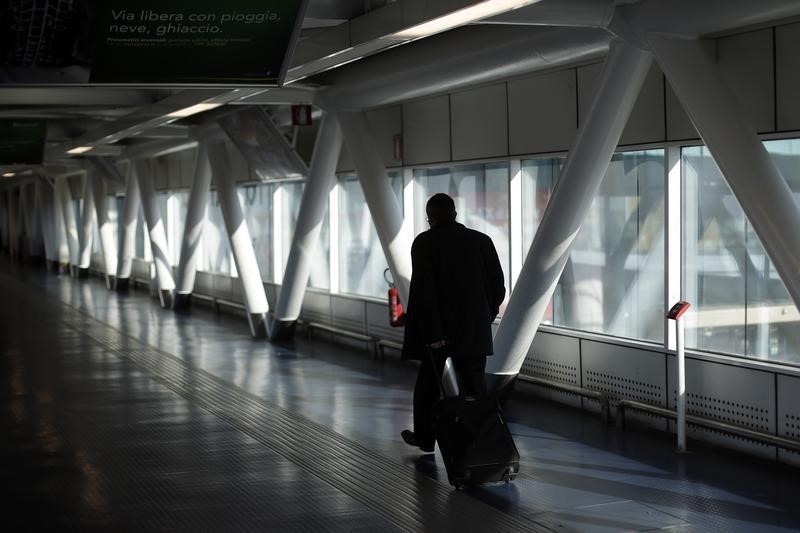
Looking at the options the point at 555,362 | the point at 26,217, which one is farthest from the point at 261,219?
the point at 26,217

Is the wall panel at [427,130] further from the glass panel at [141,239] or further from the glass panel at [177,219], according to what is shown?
the glass panel at [141,239]

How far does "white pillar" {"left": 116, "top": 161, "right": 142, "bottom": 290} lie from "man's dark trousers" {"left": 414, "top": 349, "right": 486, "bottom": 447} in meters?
18.5

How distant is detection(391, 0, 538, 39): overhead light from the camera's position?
6.10 metres

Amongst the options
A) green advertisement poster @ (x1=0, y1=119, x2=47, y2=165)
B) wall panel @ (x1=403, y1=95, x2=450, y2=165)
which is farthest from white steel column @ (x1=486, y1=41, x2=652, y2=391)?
green advertisement poster @ (x1=0, y1=119, x2=47, y2=165)

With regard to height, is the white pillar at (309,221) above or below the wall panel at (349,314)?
above

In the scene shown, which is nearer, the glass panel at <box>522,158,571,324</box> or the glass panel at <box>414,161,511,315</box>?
the glass panel at <box>522,158,571,324</box>

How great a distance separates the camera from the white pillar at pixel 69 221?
3309 cm

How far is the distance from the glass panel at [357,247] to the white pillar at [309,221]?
3.40 ft

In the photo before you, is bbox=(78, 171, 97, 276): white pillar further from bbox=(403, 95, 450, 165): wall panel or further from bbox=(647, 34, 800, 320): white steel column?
bbox=(647, 34, 800, 320): white steel column

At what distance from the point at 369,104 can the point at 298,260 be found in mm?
2740

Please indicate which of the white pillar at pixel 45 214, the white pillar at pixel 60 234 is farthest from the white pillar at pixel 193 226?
the white pillar at pixel 45 214

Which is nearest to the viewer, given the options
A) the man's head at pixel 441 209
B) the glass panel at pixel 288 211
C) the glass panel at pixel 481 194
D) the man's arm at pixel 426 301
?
the man's arm at pixel 426 301

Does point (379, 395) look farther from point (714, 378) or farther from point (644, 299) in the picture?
point (714, 378)

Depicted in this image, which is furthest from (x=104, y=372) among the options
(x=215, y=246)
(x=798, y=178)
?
(x=215, y=246)
